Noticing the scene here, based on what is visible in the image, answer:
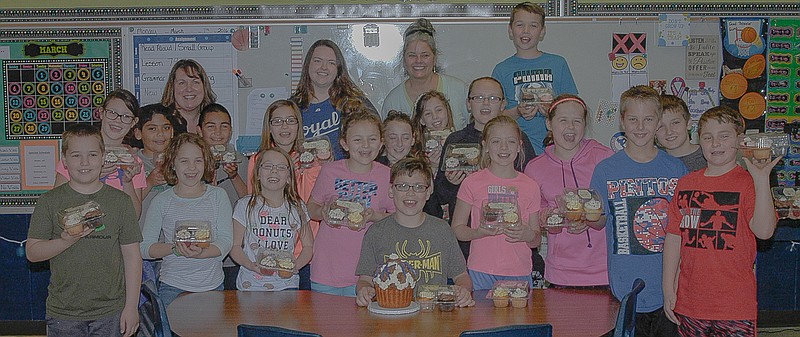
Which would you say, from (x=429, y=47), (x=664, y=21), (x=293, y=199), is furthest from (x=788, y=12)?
(x=293, y=199)

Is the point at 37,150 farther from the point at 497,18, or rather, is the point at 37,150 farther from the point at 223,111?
the point at 497,18

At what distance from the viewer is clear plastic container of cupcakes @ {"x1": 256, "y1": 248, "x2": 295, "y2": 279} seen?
4.43 m

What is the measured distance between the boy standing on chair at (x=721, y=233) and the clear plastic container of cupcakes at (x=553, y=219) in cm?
58

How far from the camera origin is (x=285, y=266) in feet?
14.6

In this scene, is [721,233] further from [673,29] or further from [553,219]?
[673,29]

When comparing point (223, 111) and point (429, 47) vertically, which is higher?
point (429, 47)

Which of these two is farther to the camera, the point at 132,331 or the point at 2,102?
the point at 2,102

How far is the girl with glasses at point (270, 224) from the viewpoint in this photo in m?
4.67

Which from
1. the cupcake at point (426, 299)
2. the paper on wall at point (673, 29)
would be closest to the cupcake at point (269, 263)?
the cupcake at point (426, 299)

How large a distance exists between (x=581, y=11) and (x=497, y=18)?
25.2 inches

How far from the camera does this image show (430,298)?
377cm

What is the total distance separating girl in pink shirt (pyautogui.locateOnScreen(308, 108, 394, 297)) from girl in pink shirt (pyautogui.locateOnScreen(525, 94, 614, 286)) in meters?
0.89

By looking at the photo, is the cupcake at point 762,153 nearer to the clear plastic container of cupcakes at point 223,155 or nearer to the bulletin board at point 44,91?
the clear plastic container of cupcakes at point 223,155

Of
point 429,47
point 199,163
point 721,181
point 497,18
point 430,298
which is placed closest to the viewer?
point 430,298
